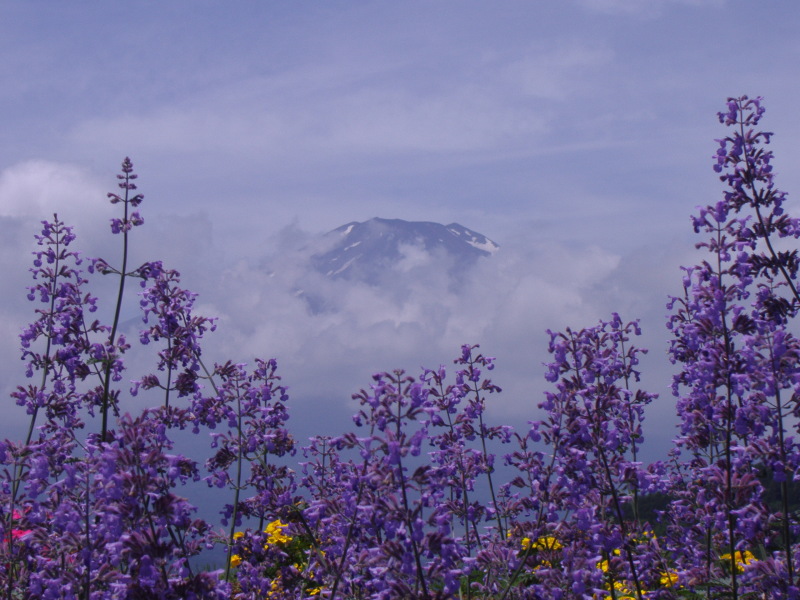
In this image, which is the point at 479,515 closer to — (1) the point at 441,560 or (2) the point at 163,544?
(1) the point at 441,560

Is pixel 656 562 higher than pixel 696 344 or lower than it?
lower

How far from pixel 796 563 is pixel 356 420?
3390mm

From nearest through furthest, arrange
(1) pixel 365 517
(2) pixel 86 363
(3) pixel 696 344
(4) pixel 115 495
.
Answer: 1. (4) pixel 115 495
2. (1) pixel 365 517
3. (3) pixel 696 344
4. (2) pixel 86 363

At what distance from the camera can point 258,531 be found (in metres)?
8.18

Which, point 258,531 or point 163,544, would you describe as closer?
point 163,544


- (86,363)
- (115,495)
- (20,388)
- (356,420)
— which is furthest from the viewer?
(20,388)

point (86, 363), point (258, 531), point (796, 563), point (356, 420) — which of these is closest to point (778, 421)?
point (796, 563)

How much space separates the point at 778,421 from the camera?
18.9 ft

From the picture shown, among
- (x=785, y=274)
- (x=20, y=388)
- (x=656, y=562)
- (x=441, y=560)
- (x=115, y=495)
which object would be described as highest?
(x=785, y=274)

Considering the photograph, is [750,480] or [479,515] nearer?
[750,480]

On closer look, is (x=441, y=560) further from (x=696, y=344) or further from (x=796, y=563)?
(x=696, y=344)

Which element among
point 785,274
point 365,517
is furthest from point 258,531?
point 785,274

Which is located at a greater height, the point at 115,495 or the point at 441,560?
the point at 115,495

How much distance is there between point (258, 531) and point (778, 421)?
16.7ft
